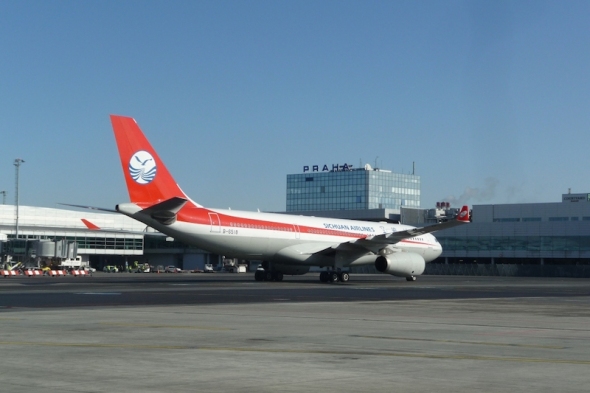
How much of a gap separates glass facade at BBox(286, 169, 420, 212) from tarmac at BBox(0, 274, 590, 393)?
162 metres

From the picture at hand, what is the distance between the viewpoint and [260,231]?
47062 mm

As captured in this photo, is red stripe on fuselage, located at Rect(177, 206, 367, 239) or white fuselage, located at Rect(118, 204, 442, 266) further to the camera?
white fuselage, located at Rect(118, 204, 442, 266)

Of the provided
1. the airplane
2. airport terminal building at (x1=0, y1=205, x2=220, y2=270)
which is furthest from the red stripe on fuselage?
airport terminal building at (x1=0, y1=205, x2=220, y2=270)

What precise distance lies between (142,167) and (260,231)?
8244 mm

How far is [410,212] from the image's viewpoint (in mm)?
135250

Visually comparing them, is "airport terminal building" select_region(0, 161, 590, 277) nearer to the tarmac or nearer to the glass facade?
the glass facade

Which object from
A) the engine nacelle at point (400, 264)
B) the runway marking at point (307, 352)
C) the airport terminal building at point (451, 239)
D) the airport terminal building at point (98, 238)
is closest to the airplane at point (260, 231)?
the engine nacelle at point (400, 264)

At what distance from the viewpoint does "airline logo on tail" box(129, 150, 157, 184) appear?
139 ft

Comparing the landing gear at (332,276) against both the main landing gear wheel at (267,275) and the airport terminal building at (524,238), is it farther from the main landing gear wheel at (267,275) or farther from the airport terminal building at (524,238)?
the airport terminal building at (524,238)

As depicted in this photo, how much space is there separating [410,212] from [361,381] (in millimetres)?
126866

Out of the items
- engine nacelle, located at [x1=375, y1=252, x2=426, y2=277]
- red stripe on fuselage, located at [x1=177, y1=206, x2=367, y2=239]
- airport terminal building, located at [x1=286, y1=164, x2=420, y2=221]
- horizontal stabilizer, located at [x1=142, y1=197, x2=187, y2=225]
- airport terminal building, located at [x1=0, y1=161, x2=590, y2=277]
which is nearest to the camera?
horizontal stabilizer, located at [x1=142, y1=197, x2=187, y2=225]

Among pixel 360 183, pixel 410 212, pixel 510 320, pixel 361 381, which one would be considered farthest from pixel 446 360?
pixel 360 183

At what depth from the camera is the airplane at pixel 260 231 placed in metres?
42.3

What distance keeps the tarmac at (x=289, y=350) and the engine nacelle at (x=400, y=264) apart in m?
27.4
